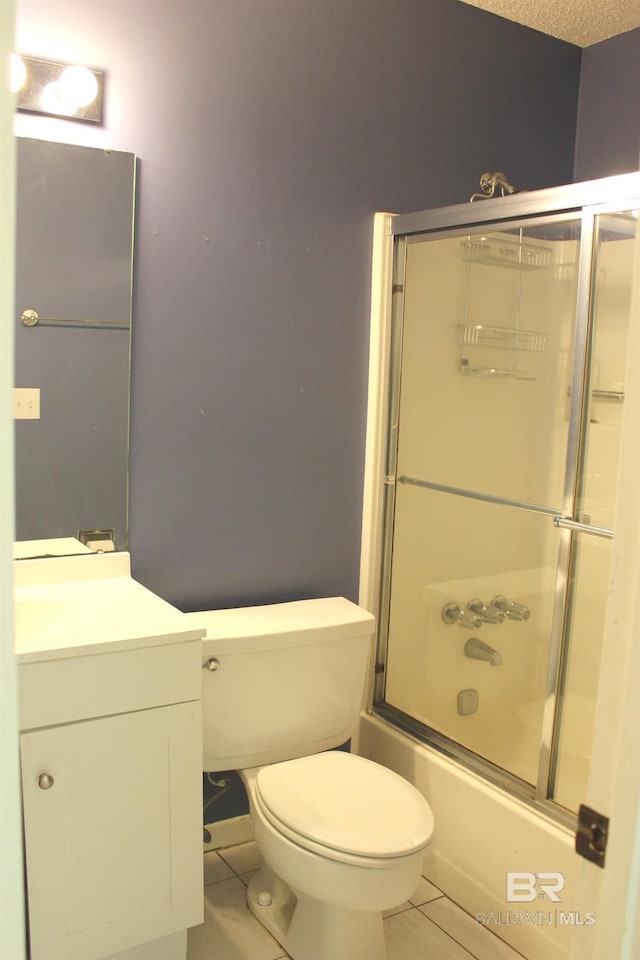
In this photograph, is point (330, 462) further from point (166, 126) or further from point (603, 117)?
point (603, 117)

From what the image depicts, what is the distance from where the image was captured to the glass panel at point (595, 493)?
2.03 meters

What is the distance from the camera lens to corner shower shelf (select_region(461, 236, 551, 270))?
7.60 ft

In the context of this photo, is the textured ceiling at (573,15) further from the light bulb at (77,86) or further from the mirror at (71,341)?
the mirror at (71,341)

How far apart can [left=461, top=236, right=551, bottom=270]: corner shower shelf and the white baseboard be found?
5.94ft

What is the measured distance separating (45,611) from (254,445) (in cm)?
77

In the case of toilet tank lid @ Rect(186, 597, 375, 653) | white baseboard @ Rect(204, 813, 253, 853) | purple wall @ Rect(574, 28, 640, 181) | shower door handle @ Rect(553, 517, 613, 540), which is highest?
purple wall @ Rect(574, 28, 640, 181)

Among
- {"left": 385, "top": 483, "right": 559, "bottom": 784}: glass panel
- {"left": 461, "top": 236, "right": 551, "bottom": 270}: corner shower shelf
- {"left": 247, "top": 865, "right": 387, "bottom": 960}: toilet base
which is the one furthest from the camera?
{"left": 385, "top": 483, "right": 559, "bottom": 784}: glass panel

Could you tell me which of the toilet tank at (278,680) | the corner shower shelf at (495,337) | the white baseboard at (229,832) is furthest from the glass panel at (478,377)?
the white baseboard at (229,832)

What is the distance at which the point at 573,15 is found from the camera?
8.73 feet

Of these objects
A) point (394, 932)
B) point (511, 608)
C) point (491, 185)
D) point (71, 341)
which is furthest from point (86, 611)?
point (491, 185)

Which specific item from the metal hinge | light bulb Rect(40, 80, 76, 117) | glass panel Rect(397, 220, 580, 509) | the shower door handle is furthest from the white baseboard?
light bulb Rect(40, 80, 76, 117)

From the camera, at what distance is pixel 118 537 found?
7.30 ft

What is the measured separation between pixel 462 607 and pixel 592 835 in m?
1.85

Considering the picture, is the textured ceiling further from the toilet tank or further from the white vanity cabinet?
the white vanity cabinet
